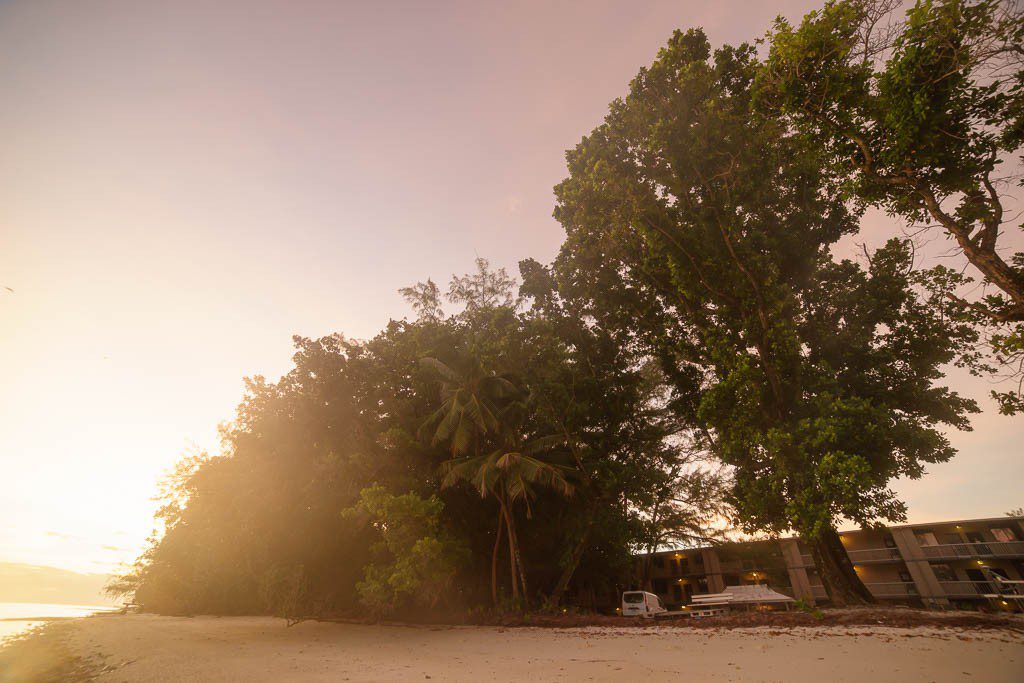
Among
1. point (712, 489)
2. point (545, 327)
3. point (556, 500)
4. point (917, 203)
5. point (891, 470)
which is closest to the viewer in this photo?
point (917, 203)

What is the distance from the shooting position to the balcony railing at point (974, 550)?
27.3 m

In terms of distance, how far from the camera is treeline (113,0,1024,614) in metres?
9.02

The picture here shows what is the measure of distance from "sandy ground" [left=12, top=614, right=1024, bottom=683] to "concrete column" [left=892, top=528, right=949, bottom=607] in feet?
106

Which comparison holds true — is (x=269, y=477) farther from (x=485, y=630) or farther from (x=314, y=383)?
(x=485, y=630)

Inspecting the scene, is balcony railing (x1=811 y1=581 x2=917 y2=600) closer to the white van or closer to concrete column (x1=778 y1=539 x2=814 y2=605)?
concrete column (x1=778 y1=539 x2=814 y2=605)

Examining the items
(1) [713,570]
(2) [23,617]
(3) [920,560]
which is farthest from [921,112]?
(2) [23,617]

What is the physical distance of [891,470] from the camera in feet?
37.2

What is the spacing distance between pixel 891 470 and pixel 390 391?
1730cm

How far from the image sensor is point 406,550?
1278 cm

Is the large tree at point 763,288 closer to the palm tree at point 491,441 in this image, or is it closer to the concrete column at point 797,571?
the palm tree at point 491,441

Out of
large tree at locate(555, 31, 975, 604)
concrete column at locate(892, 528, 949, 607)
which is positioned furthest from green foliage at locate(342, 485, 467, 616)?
concrete column at locate(892, 528, 949, 607)

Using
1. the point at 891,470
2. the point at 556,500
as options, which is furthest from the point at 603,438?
the point at 891,470

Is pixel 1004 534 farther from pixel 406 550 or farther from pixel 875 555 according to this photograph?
pixel 406 550

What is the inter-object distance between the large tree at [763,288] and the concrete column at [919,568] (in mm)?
26561
